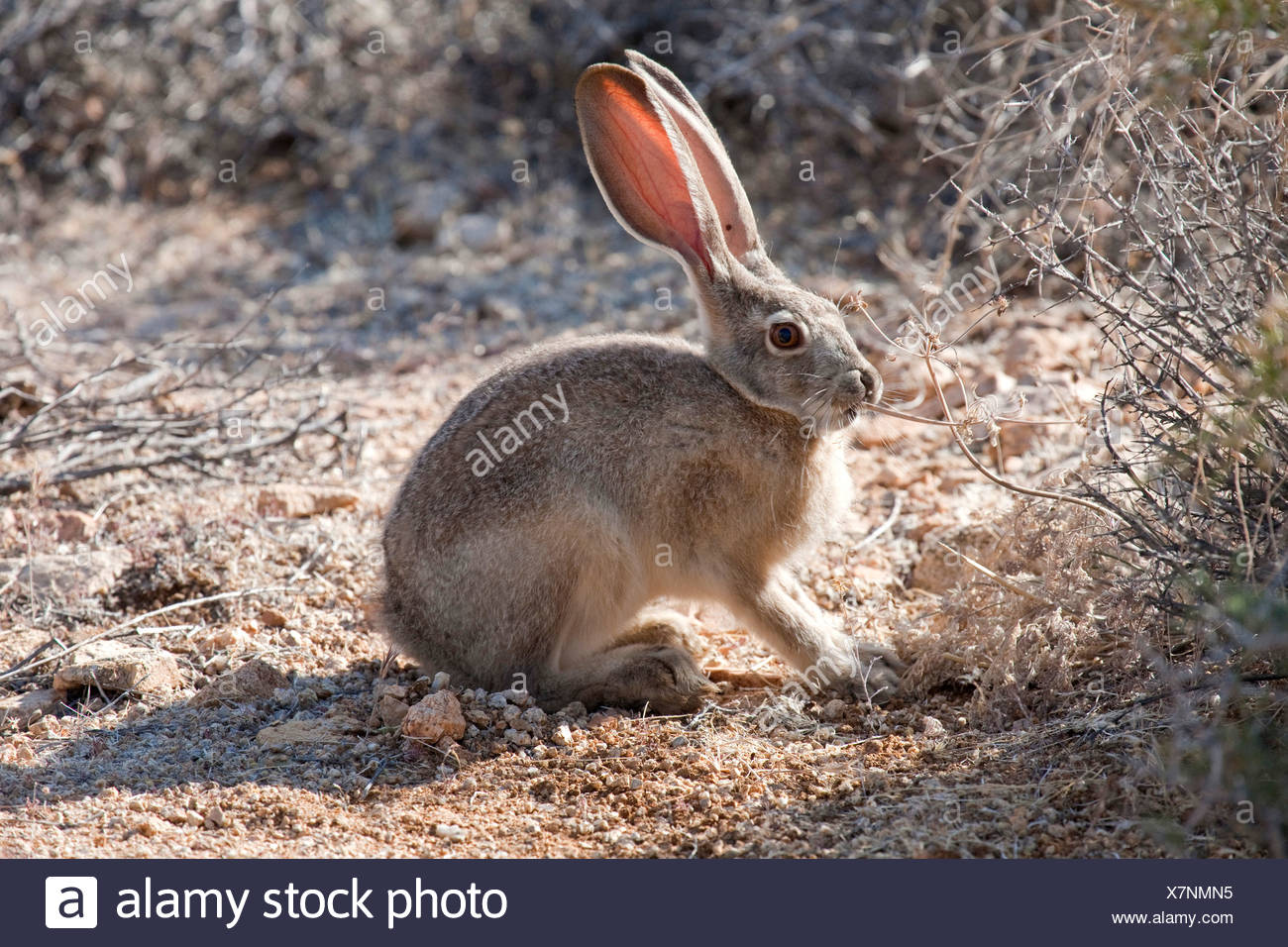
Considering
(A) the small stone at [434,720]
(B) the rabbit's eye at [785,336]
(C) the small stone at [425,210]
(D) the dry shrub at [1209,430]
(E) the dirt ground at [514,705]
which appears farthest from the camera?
(C) the small stone at [425,210]

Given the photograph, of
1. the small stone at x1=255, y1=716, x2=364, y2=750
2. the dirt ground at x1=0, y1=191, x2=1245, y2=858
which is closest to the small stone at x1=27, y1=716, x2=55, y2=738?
the dirt ground at x1=0, y1=191, x2=1245, y2=858

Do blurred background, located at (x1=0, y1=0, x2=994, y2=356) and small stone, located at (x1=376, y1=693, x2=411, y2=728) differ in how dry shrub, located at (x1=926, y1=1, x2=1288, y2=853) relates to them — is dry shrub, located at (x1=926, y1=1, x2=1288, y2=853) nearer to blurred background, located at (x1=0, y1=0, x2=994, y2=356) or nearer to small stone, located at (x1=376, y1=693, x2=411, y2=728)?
small stone, located at (x1=376, y1=693, x2=411, y2=728)

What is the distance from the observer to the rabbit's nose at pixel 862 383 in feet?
15.0

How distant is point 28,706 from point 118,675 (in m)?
0.30

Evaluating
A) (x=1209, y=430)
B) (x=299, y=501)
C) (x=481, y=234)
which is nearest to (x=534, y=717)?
(x=299, y=501)

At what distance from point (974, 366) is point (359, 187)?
16.9 ft

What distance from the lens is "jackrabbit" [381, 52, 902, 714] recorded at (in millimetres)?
4504

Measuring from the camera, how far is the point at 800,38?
8609mm

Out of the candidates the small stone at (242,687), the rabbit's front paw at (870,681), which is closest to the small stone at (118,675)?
the small stone at (242,687)

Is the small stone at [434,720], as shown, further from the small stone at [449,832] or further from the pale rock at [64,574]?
the pale rock at [64,574]

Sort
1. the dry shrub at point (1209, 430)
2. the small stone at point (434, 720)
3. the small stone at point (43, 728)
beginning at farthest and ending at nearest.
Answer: the small stone at point (43, 728)
the small stone at point (434, 720)
the dry shrub at point (1209, 430)

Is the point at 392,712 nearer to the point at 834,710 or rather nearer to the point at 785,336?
the point at 834,710

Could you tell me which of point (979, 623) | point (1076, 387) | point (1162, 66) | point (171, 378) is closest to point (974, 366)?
point (1076, 387)

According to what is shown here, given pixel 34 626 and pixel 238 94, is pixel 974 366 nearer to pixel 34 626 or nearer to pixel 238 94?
pixel 34 626
